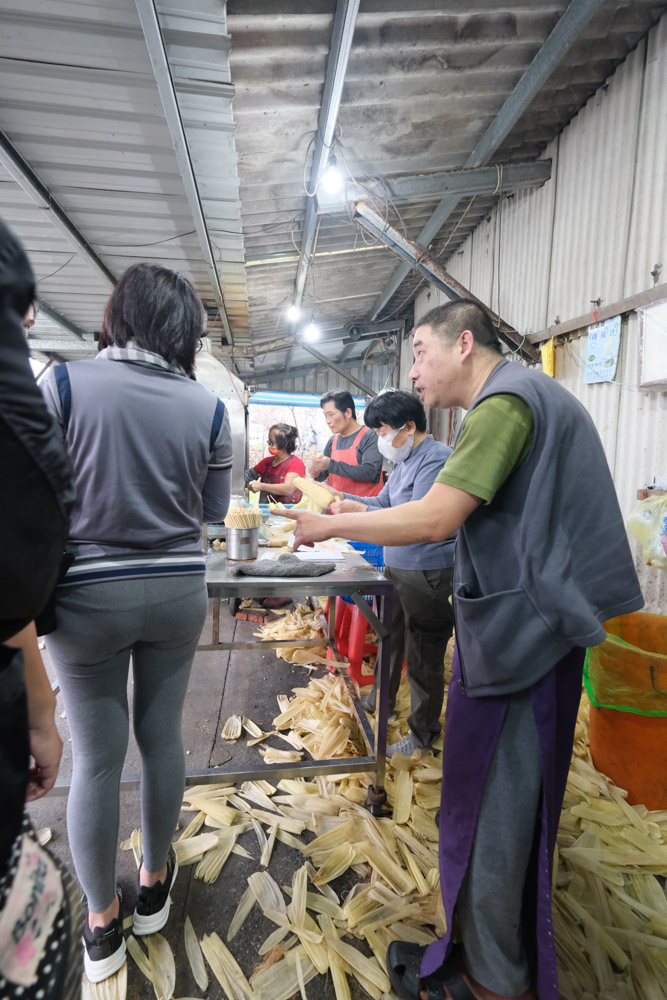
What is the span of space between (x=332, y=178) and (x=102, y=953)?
14.7ft

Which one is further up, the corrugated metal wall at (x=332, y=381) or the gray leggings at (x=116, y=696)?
the corrugated metal wall at (x=332, y=381)

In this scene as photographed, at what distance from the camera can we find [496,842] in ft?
4.26

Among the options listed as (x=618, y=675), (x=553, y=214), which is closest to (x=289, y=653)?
(x=618, y=675)

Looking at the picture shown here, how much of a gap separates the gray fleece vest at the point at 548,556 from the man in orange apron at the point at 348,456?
2.71 metres

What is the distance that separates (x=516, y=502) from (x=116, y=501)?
1122mm

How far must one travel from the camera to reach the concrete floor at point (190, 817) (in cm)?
164

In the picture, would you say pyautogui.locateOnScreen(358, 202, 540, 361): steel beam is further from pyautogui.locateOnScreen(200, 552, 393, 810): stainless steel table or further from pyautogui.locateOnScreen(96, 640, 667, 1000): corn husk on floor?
pyautogui.locateOnScreen(96, 640, 667, 1000): corn husk on floor

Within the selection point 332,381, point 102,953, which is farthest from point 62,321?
point 332,381

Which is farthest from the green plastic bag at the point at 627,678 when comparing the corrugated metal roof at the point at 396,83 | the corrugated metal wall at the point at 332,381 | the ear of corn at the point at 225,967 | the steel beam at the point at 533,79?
the corrugated metal wall at the point at 332,381

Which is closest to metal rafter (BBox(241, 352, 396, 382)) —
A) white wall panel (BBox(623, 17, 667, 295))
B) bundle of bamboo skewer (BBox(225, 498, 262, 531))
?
white wall panel (BBox(623, 17, 667, 295))

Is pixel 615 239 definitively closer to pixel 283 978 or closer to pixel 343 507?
pixel 343 507

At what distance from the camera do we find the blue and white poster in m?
3.51

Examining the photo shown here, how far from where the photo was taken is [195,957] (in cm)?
162

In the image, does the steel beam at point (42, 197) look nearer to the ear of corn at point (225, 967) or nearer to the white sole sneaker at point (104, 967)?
the white sole sneaker at point (104, 967)
